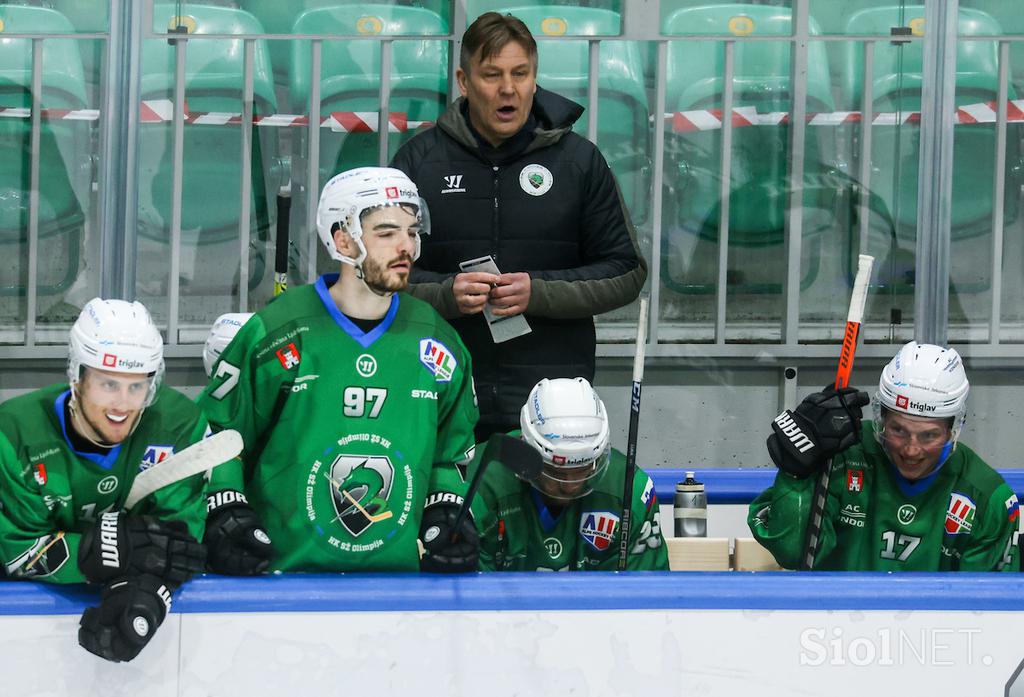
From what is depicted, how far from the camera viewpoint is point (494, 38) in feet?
10.3

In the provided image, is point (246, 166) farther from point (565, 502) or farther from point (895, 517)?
point (895, 517)

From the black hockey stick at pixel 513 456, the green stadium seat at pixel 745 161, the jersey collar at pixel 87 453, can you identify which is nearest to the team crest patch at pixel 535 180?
the green stadium seat at pixel 745 161

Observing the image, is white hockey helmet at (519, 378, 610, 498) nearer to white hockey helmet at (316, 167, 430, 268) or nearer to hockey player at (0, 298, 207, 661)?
white hockey helmet at (316, 167, 430, 268)

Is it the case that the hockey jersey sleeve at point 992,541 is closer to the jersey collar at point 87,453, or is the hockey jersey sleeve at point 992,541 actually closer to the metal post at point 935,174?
the metal post at point 935,174

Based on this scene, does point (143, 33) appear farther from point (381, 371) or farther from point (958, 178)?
point (958, 178)

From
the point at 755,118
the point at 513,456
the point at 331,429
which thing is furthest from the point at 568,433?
the point at 755,118

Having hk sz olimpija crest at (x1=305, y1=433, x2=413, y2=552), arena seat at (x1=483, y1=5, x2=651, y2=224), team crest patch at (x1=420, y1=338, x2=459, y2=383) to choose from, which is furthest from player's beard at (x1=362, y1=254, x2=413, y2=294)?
arena seat at (x1=483, y1=5, x2=651, y2=224)

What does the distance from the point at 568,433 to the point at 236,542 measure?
0.61 metres

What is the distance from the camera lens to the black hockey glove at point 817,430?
287 cm

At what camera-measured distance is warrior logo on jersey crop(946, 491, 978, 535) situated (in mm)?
2947

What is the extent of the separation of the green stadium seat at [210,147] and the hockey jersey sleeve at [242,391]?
1006mm

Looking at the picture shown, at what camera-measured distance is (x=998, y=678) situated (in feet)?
7.86

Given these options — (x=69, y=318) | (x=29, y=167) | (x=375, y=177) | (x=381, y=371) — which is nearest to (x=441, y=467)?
(x=381, y=371)

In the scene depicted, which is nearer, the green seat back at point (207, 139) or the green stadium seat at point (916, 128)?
the green seat back at point (207, 139)
